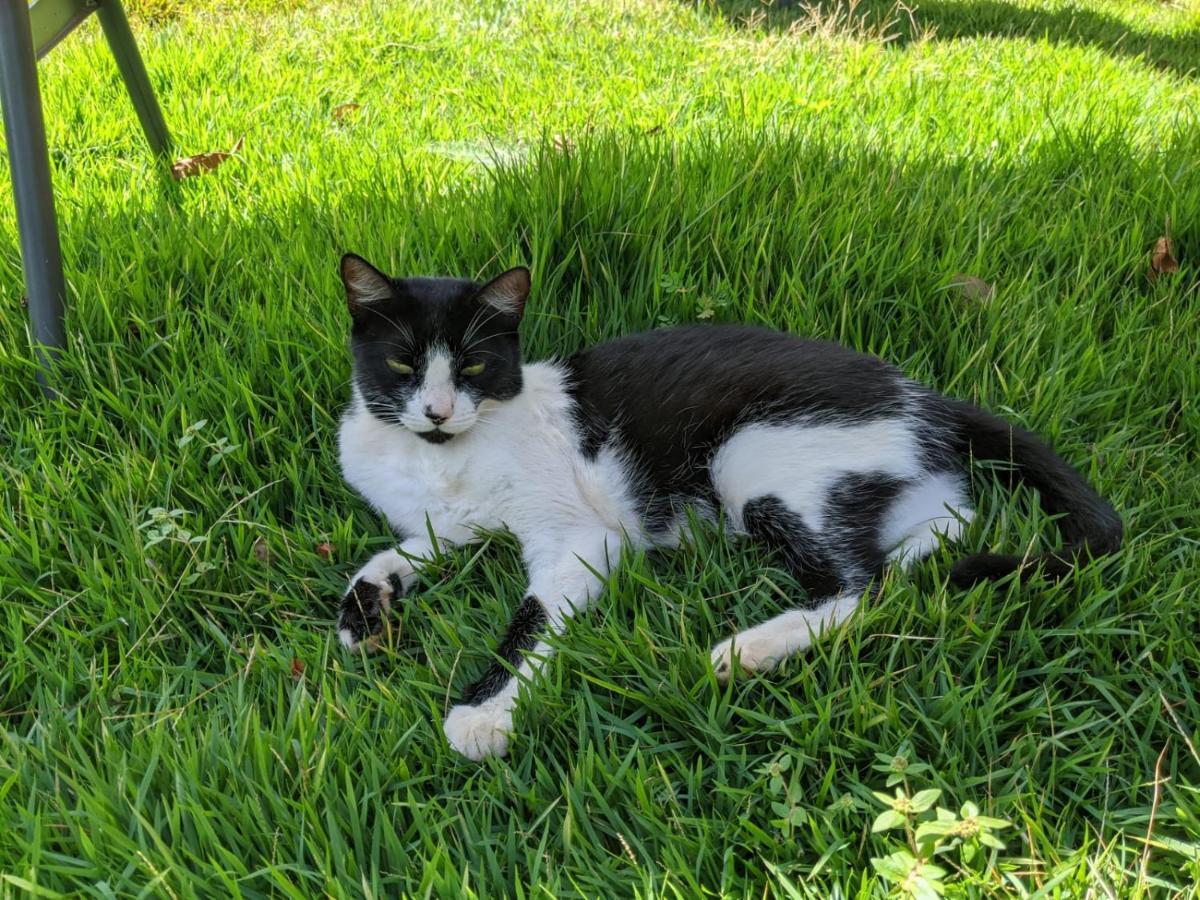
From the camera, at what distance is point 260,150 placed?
3.71 metres

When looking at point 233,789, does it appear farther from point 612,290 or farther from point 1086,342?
point 1086,342

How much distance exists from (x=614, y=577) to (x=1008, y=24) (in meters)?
6.50

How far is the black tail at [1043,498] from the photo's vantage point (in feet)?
5.82

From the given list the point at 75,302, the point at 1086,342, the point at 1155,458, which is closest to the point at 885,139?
the point at 1086,342

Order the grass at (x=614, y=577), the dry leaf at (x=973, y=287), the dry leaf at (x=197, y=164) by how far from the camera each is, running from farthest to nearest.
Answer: the dry leaf at (x=197, y=164) < the dry leaf at (x=973, y=287) < the grass at (x=614, y=577)

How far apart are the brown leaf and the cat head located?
1.31 ft

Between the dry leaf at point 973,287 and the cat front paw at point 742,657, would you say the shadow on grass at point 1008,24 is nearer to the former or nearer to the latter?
the dry leaf at point 973,287

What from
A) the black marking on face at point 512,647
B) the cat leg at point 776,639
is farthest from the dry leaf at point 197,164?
the cat leg at point 776,639

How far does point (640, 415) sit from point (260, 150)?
2327 millimetres

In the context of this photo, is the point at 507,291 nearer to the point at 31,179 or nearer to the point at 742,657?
the point at 742,657

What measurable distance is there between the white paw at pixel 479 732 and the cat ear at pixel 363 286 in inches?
40.1

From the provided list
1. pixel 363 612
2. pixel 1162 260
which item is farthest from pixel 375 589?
pixel 1162 260

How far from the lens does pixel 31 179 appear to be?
→ 238 centimetres

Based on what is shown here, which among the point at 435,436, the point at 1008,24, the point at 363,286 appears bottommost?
the point at 1008,24
